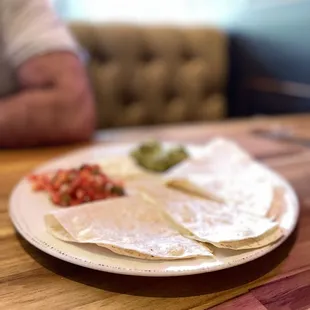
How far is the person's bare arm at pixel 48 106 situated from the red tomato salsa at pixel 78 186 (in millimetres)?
294

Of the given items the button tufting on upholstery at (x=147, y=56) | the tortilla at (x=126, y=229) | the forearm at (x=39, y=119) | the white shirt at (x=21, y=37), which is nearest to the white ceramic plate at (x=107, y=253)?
the tortilla at (x=126, y=229)

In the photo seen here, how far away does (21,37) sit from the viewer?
965 millimetres

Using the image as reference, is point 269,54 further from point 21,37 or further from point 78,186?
point 78,186

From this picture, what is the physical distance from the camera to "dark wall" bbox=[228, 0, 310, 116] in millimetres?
1439

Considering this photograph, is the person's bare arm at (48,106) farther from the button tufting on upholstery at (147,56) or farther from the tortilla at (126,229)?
the button tufting on upholstery at (147,56)

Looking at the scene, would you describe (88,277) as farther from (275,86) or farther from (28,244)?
(275,86)

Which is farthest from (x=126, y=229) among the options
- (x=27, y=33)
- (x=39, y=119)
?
(x=27, y=33)

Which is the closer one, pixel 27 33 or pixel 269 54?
pixel 27 33

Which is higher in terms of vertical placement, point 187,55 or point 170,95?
point 187,55

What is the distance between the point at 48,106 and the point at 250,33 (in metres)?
0.98

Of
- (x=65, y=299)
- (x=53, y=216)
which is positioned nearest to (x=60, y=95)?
(x=53, y=216)

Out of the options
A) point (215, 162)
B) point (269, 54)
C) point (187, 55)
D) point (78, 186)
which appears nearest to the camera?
point (78, 186)

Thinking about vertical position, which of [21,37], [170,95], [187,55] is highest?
[21,37]

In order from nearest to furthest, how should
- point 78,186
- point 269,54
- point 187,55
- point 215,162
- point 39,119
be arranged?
point 78,186, point 215,162, point 39,119, point 269,54, point 187,55
